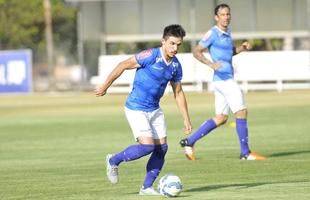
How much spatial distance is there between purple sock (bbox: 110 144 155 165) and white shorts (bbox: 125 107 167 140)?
14 cm

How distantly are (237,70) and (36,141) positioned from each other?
922 inches

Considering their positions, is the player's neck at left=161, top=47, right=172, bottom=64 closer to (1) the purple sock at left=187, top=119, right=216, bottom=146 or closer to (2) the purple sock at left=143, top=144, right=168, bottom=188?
(2) the purple sock at left=143, top=144, right=168, bottom=188

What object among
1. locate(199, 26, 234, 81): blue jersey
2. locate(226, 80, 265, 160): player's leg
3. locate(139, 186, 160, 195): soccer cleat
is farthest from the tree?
locate(139, 186, 160, 195): soccer cleat

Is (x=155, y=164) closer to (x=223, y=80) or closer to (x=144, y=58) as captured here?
(x=144, y=58)

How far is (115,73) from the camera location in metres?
12.2

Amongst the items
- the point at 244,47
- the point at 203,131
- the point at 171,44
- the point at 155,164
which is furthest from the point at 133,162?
the point at 171,44

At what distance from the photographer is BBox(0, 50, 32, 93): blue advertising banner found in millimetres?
50062

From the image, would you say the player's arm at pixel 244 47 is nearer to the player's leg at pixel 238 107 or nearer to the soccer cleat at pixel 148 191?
the player's leg at pixel 238 107

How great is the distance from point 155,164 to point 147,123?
20.6 inches

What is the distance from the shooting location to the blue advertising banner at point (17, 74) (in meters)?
50.1

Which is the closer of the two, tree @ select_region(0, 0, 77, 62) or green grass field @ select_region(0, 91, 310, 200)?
green grass field @ select_region(0, 91, 310, 200)

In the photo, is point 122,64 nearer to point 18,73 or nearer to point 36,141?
point 36,141

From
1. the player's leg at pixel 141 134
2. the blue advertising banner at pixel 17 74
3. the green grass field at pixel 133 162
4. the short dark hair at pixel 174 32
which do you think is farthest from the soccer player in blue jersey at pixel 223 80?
the blue advertising banner at pixel 17 74

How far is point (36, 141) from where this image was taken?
74.7 ft
